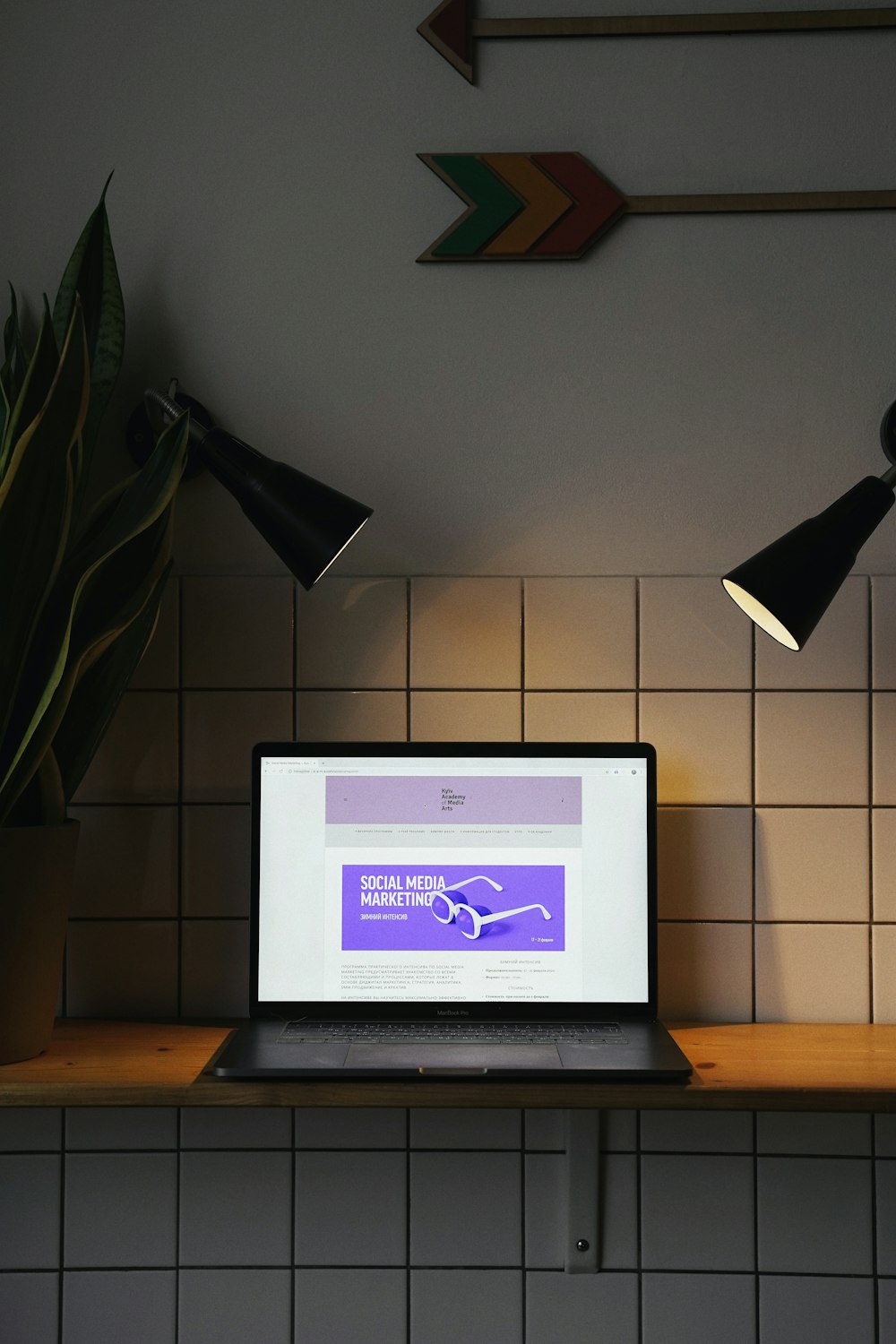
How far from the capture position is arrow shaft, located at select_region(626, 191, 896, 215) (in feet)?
4.34

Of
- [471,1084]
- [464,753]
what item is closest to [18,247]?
[464,753]

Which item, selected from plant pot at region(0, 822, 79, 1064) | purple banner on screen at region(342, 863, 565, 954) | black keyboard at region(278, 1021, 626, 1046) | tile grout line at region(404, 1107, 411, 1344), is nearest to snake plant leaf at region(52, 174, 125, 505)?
plant pot at region(0, 822, 79, 1064)

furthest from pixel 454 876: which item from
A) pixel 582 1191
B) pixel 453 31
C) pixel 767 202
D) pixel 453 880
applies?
pixel 453 31

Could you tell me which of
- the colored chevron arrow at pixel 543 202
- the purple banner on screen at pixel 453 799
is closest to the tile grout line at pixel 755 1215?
the purple banner on screen at pixel 453 799

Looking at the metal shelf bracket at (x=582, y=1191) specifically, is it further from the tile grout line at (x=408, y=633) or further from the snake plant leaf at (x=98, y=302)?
the snake plant leaf at (x=98, y=302)

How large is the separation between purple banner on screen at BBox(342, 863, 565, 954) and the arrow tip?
3.44 feet

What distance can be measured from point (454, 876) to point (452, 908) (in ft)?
0.12

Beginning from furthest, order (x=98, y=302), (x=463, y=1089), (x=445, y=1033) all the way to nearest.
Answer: (x=98, y=302)
(x=445, y=1033)
(x=463, y=1089)

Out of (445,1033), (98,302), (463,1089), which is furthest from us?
(98,302)

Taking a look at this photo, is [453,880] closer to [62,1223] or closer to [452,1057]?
[452,1057]

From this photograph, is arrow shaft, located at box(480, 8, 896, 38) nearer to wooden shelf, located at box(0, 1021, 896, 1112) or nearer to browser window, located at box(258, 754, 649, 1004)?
browser window, located at box(258, 754, 649, 1004)

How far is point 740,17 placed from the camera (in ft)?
4.36

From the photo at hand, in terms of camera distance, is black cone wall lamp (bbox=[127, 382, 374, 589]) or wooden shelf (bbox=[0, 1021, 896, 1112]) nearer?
wooden shelf (bbox=[0, 1021, 896, 1112])

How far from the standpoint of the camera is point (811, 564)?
43.2 inches
